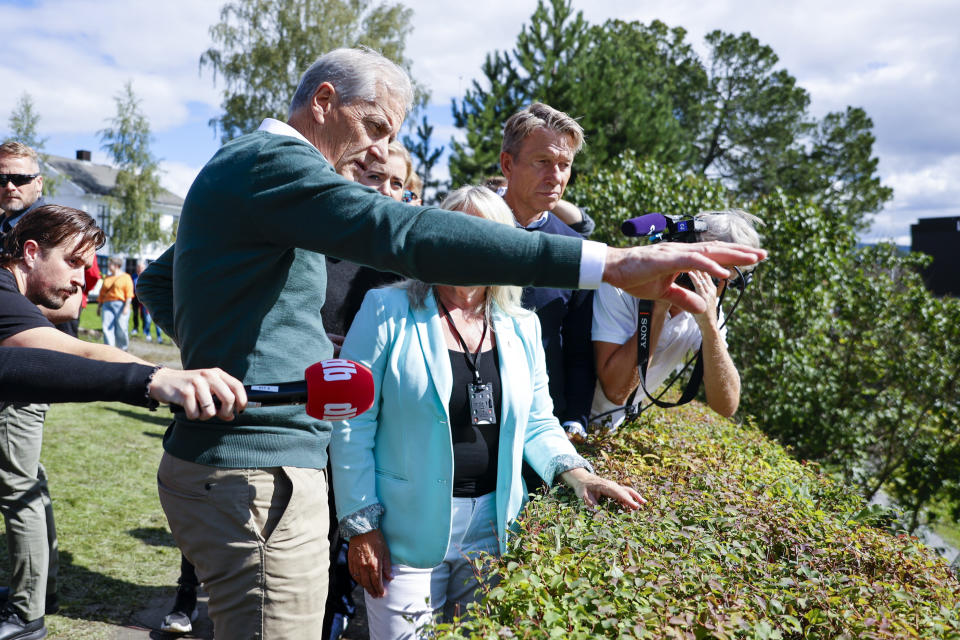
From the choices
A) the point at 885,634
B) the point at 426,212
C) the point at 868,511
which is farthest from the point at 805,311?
the point at 426,212

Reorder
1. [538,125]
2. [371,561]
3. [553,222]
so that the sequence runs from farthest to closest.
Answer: [553,222] < [538,125] < [371,561]

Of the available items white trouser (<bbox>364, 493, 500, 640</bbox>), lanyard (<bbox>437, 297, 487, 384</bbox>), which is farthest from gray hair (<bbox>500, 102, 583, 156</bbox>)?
white trouser (<bbox>364, 493, 500, 640</bbox>)

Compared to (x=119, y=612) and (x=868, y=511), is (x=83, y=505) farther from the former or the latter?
(x=868, y=511)

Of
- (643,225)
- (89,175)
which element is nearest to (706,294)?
(643,225)

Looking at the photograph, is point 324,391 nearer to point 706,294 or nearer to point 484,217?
point 484,217

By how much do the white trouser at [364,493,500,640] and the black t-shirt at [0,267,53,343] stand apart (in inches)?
55.4

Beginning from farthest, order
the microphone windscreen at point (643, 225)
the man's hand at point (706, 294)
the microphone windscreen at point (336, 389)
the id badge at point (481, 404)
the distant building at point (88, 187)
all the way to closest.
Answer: the distant building at point (88, 187) < the man's hand at point (706, 294) < the id badge at point (481, 404) < the microphone windscreen at point (643, 225) < the microphone windscreen at point (336, 389)

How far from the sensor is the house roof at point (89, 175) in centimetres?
5100

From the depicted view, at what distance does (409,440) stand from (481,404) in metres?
0.28

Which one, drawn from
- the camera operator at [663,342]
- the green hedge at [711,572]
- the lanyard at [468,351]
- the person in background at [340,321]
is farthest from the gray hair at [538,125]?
the green hedge at [711,572]

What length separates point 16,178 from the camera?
4.83 metres

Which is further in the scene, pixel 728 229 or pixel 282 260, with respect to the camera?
pixel 728 229

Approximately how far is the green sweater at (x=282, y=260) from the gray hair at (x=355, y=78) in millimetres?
304

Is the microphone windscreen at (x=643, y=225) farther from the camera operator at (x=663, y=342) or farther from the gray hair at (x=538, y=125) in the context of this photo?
the gray hair at (x=538, y=125)
